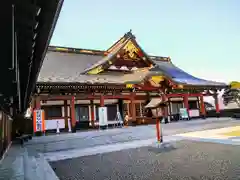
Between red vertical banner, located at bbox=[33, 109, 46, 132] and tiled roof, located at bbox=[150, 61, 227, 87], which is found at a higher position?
tiled roof, located at bbox=[150, 61, 227, 87]

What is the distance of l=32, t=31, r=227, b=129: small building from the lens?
12812 millimetres

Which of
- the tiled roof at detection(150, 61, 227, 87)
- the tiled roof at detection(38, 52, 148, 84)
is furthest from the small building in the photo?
the tiled roof at detection(150, 61, 227, 87)

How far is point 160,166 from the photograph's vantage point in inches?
215

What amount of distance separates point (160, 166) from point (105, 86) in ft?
28.5

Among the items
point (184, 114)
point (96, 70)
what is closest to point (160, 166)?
point (96, 70)

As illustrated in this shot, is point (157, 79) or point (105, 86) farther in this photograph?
point (157, 79)

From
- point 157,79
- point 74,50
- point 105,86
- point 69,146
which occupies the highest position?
point 74,50

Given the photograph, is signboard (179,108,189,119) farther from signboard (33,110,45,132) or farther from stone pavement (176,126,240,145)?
signboard (33,110,45,132)

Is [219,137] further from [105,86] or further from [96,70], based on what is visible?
[96,70]

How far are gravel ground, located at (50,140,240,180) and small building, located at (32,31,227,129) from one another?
5618 mm

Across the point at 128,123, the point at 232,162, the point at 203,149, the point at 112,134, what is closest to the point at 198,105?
the point at 128,123

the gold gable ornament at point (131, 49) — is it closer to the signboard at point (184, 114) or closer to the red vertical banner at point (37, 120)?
the signboard at point (184, 114)

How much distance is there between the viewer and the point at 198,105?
2011 cm

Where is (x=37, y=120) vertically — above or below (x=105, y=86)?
below
